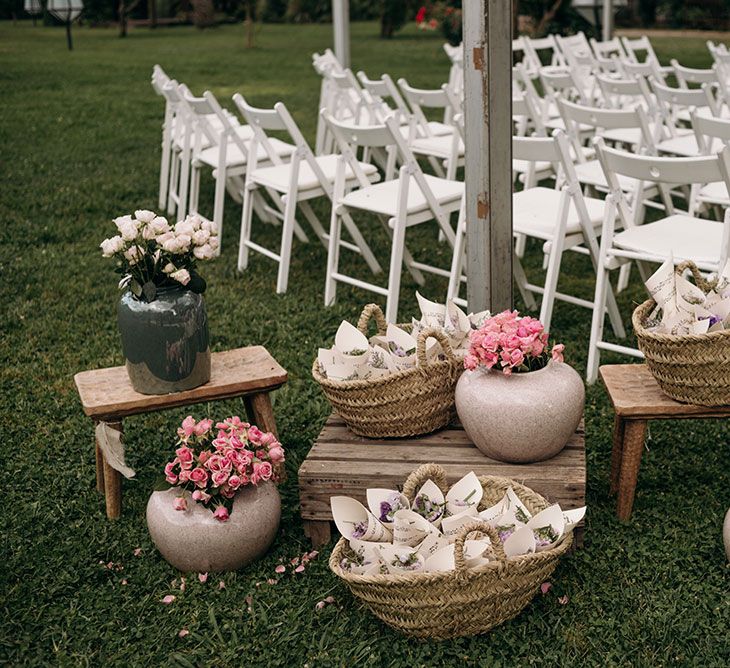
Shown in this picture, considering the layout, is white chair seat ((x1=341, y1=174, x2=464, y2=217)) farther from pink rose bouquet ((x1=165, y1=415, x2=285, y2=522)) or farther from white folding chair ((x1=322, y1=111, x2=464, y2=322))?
pink rose bouquet ((x1=165, y1=415, x2=285, y2=522))

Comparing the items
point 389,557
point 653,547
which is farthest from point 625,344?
point 389,557

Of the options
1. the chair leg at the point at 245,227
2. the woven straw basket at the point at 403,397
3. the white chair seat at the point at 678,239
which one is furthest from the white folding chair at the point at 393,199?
the woven straw basket at the point at 403,397

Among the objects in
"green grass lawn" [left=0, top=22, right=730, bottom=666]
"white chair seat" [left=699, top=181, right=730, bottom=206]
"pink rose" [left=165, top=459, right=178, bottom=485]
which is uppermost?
"white chair seat" [left=699, top=181, right=730, bottom=206]

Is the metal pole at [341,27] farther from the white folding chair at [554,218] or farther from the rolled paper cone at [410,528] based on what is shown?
the rolled paper cone at [410,528]

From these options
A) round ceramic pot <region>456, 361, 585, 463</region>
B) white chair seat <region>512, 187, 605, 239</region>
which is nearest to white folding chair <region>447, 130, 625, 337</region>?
white chair seat <region>512, 187, 605, 239</region>

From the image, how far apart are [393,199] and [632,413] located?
212 centimetres

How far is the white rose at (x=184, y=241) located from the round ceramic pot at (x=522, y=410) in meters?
0.89

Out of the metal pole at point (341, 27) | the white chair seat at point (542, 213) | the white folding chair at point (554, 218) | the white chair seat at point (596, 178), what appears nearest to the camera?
the white folding chair at point (554, 218)

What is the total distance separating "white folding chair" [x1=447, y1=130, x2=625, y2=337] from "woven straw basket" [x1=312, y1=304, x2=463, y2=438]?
1.15 metres

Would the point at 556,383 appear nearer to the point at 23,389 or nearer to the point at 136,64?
the point at 23,389

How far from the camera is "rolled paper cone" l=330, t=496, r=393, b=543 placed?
2721 mm

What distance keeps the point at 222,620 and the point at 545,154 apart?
7.79 ft

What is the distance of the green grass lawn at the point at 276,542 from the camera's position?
8.71ft

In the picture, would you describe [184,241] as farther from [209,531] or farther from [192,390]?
[209,531]
